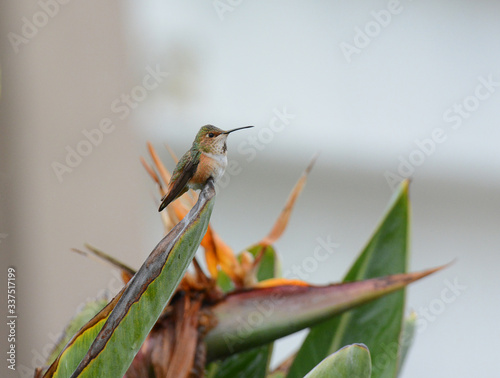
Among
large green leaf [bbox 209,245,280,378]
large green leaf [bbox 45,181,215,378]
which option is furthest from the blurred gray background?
large green leaf [bbox 45,181,215,378]

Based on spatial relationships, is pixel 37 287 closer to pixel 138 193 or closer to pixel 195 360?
pixel 138 193

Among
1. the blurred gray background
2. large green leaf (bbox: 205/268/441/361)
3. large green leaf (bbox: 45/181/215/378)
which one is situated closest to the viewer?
large green leaf (bbox: 45/181/215/378)

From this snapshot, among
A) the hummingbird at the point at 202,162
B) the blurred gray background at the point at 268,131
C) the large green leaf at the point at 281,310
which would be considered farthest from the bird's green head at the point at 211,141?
the blurred gray background at the point at 268,131

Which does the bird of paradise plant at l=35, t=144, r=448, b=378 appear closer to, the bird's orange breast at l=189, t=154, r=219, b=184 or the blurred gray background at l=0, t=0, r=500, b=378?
the bird's orange breast at l=189, t=154, r=219, b=184

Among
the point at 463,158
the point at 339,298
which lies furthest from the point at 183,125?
the point at 339,298

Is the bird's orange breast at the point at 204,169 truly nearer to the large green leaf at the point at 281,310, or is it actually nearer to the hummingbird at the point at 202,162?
the hummingbird at the point at 202,162

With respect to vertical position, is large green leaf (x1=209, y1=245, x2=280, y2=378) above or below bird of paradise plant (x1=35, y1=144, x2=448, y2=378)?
below

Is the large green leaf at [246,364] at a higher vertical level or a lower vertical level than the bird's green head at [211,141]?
lower
